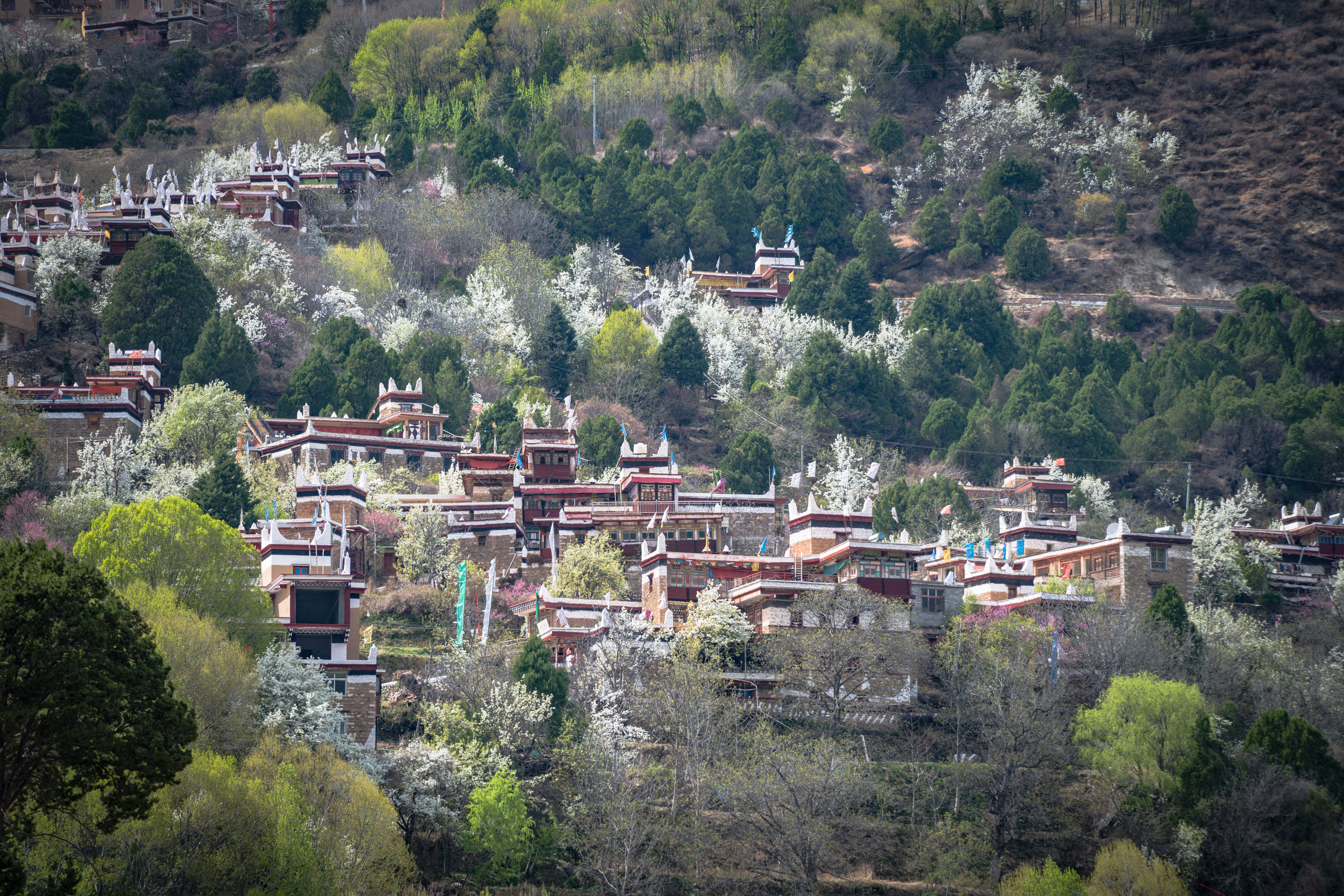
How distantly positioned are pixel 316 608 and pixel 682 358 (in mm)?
48336

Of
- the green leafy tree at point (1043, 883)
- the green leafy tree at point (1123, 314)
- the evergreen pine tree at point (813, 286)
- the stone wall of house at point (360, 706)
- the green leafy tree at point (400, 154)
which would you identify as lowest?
the green leafy tree at point (1043, 883)

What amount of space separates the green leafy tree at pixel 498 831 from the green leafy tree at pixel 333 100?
9673 cm

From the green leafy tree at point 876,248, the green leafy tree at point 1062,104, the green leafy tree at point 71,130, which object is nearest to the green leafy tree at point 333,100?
the green leafy tree at point 71,130

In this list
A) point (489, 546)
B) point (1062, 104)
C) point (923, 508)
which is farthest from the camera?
point (1062, 104)

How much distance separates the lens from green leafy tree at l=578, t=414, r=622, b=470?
84.4 meters

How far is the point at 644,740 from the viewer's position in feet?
182

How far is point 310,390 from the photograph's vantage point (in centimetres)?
8650

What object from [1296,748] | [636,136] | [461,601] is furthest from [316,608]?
[636,136]

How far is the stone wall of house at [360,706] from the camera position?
51938 mm

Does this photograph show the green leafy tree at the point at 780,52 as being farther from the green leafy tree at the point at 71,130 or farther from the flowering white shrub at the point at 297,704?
the flowering white shrub at the point at 297,704

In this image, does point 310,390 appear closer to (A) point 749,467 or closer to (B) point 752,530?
(A) point 749,467

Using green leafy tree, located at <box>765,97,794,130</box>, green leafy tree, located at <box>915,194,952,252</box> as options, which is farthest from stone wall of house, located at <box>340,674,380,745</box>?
green leafy tree, located at <box>765,97,794,130</box>

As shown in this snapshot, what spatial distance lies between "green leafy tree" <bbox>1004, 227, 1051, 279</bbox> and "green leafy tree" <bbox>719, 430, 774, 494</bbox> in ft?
137

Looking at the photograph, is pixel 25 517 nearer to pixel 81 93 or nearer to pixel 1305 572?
pixel 1305 572
